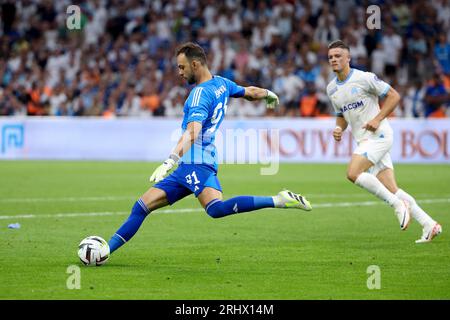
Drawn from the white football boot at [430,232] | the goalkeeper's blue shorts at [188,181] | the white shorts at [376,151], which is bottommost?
the white football boot at [430,232]

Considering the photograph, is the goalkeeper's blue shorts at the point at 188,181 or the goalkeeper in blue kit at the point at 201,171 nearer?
the goalkeeper in blue kit at the point at 201,171

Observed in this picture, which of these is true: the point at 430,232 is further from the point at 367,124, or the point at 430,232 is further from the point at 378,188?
the point at 367,124

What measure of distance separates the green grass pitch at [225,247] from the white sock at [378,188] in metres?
0.51

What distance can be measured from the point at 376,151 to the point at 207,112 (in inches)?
123

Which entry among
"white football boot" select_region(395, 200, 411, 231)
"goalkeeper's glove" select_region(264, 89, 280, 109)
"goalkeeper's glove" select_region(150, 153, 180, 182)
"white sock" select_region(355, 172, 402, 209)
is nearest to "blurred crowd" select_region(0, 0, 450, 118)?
"white sock" select_region(355, 172, 402, 209)

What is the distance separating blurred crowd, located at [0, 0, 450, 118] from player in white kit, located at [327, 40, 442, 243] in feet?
46.1

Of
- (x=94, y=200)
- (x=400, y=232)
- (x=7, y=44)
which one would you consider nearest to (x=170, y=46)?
(x=7, y=44)

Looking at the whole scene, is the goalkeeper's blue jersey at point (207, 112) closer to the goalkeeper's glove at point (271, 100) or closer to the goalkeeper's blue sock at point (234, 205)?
the goalkeeper's blue sock at point (234, 205)

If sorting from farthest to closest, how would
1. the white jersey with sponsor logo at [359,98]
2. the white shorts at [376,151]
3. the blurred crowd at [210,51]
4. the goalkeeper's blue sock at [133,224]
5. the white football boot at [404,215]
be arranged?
the blurred crowd at [210,51]
the white jersey with sponsor logo at [359,98]
the white shorts at [376,151]
the white football boot at [404,215]
the goalkeeper's blue sock at [133,224]

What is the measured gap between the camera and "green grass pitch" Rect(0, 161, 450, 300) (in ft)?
26.5

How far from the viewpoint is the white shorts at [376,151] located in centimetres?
1141

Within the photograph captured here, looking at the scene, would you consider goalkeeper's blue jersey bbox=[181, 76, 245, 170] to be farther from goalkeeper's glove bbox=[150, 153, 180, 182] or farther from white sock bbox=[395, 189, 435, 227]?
white sock bbox=[395, 189, 435, 227]

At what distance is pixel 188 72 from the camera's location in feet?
30.2

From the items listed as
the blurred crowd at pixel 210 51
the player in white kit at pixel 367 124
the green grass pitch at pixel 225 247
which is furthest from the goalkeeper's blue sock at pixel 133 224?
the blurred crowd at pixel 210 51
